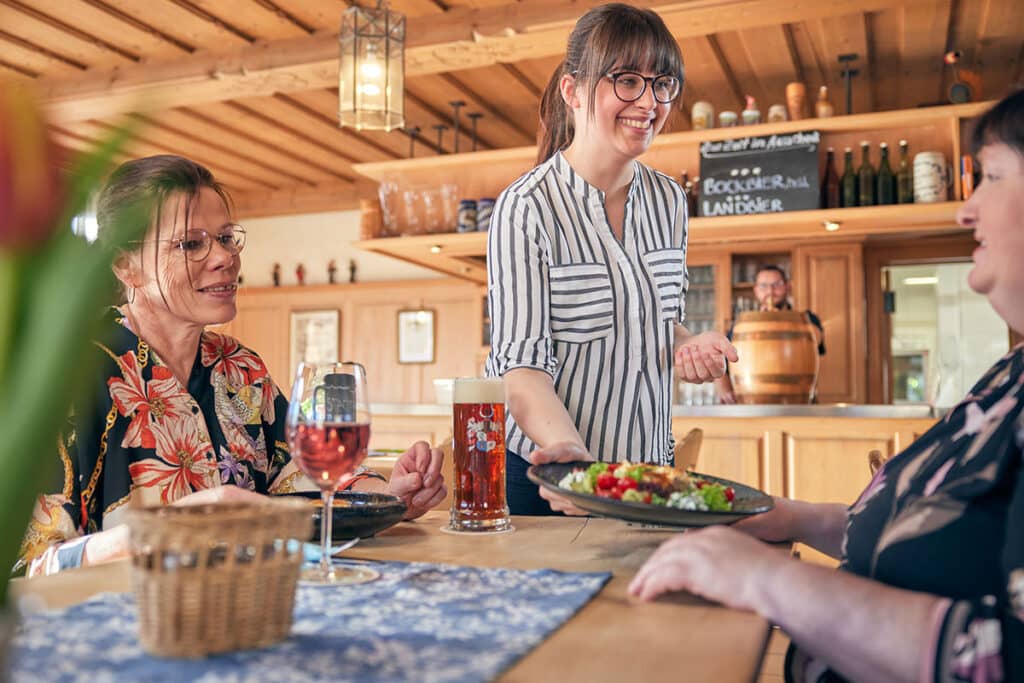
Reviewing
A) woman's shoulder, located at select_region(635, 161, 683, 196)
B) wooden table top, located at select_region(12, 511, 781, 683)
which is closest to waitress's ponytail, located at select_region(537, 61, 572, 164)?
woman's shoulder, located at select_region(635, 161, 683, 196)

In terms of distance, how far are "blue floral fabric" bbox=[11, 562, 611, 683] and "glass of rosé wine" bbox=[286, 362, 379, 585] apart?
0.19ft

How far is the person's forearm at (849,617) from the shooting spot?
30.1 inches

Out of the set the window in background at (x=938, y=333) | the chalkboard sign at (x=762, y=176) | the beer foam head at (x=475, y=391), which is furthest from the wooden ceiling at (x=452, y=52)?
the beer foam head at (x=475, y=391)

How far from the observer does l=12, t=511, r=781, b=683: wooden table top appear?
0.67 meters

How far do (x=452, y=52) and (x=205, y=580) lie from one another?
466cm

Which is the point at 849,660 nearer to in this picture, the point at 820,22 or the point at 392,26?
the point at 392,26

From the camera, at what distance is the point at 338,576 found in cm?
96

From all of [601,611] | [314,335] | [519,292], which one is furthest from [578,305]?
[314,335]

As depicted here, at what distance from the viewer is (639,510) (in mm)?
1037

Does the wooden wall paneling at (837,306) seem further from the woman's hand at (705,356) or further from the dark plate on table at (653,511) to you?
the dark plate on table at (653,511)

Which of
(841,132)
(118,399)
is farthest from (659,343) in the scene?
(841,132)

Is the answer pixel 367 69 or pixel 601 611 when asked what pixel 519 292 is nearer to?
pixel 601 611

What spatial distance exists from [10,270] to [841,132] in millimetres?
5190

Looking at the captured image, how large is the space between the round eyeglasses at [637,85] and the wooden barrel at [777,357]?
9.27 feet
